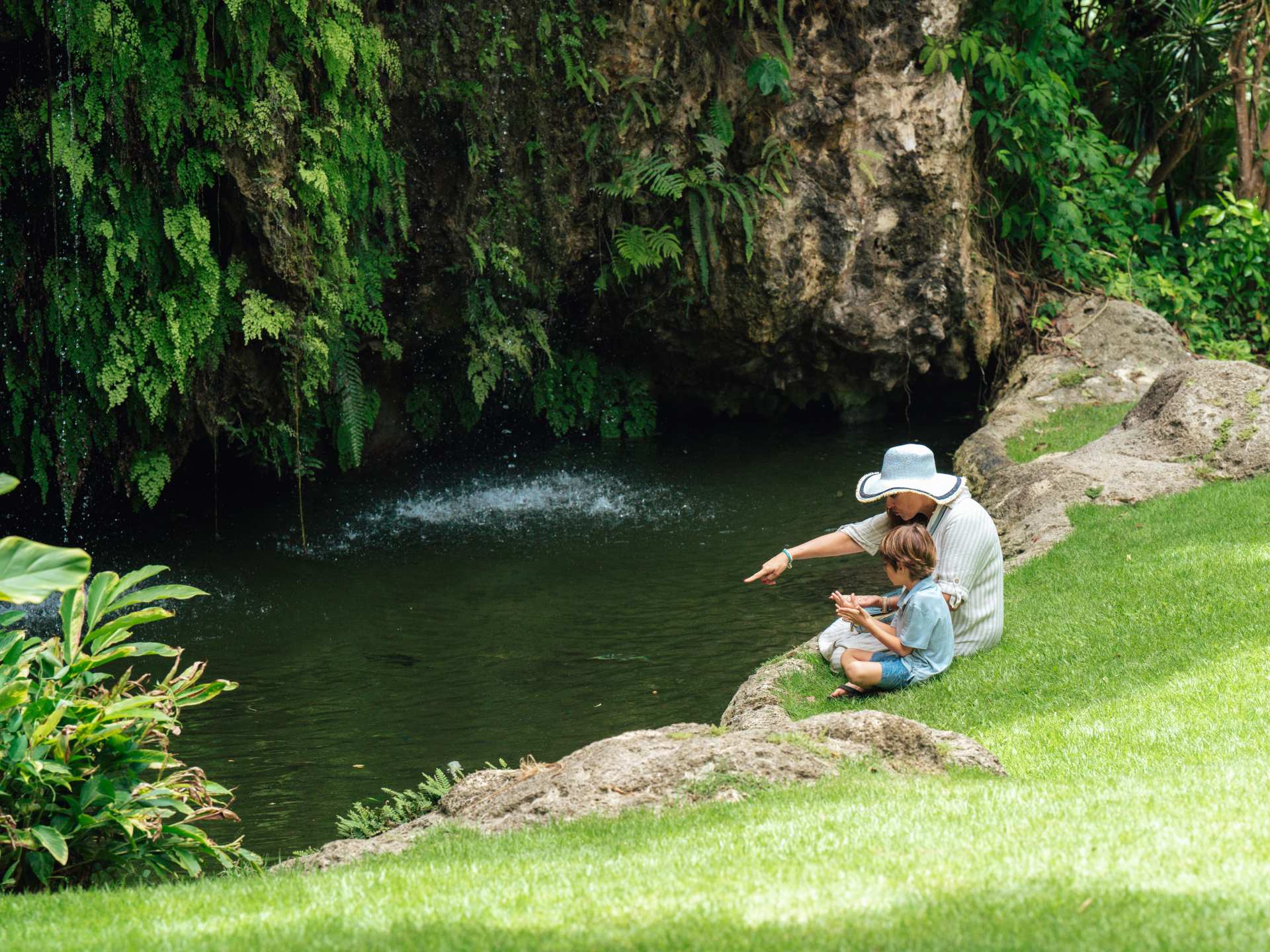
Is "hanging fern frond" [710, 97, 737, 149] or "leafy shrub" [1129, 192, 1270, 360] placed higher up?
"hanging fern frond" [710, 97, 737, 149]

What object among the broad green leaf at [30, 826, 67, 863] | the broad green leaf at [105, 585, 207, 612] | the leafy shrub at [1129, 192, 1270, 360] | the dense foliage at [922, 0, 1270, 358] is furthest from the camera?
the leafy shrub at [1129, 192, 1270, 360]

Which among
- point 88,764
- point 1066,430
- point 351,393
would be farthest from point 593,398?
point 88,764

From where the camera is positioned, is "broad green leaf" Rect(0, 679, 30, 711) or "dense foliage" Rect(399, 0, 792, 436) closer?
"broad green leaf" Rect(0, 679, 30, 711)

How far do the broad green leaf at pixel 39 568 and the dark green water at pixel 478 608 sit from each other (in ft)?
8.96

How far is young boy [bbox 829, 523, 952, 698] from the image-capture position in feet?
22.4

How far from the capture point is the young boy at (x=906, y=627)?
22.4 ft

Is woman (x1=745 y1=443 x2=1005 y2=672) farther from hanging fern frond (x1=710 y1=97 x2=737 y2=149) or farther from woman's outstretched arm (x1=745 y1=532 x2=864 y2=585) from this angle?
hanging fern frond (x1=710 y1=97 x2=737 y2=149)

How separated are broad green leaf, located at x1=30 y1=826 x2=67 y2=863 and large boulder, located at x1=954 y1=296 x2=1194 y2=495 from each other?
1155 centimetres

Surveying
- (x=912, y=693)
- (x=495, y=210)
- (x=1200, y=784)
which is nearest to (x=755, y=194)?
(x=495, y=210)

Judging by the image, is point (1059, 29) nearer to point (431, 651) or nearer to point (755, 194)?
point (755, 194)

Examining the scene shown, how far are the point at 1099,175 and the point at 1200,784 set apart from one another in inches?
620

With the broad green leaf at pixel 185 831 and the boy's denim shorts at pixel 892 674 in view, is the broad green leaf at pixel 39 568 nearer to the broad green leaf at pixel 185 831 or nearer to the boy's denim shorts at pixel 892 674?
the broad green leaf at pixel 185 831

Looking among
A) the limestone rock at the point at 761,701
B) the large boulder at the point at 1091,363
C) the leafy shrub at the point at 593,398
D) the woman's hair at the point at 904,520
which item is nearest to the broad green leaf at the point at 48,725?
the limestone rock at the point at 761,701

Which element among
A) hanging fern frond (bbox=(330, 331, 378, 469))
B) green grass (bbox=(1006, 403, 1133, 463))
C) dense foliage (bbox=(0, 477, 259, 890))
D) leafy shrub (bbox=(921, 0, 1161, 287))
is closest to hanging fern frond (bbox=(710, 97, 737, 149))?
leafy shrub (bbox=(921, 0, 1161, 287))
